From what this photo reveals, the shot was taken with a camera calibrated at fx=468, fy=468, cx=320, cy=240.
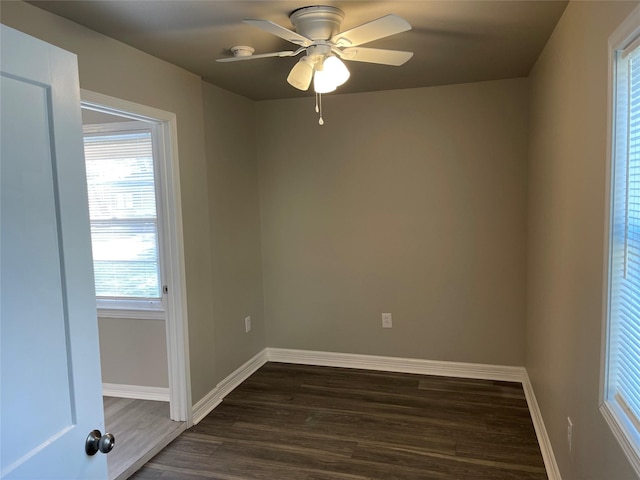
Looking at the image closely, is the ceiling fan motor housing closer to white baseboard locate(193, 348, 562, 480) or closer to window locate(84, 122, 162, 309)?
window locate(84, 122, 162, 309)

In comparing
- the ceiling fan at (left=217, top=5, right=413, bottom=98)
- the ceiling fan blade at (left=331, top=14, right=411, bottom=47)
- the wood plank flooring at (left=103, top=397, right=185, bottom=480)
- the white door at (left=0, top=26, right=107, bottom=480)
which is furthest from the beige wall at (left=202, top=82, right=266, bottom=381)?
the white door at (left=0, top=26, right=107, bottom=480)

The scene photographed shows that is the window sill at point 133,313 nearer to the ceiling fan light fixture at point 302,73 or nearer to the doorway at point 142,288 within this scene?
the doorway at point 142,288

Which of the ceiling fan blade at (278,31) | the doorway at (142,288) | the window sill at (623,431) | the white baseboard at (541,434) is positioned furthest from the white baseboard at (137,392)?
the window sill at (623,431)

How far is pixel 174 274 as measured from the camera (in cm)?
296

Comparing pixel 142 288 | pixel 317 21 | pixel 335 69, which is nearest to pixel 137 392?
pixel 142 288

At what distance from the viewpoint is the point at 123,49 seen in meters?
2.51

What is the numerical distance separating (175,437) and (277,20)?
2518 mm

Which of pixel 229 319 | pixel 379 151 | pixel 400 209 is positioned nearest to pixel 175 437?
pixel 229 319

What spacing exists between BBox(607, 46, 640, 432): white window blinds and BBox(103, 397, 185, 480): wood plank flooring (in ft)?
7.95

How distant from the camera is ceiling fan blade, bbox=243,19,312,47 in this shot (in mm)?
1803

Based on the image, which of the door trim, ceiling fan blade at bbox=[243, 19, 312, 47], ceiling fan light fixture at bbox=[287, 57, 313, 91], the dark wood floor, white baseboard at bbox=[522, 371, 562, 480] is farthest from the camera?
the door trim

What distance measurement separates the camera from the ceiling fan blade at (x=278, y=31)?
180 cm

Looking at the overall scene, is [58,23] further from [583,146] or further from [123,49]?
[583,146]

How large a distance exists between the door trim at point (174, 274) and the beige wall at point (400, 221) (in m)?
1.27
